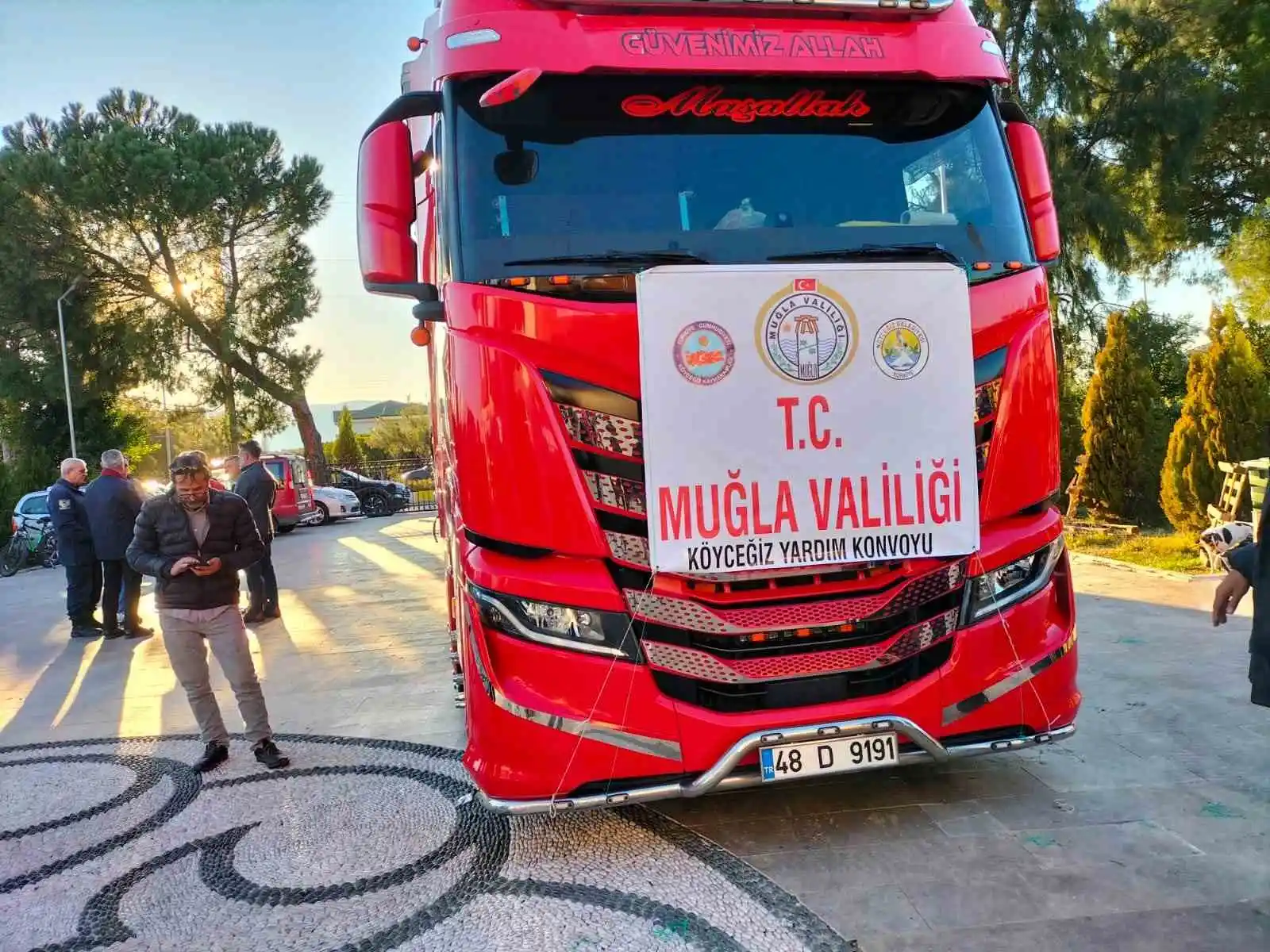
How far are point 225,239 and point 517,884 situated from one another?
2847cm

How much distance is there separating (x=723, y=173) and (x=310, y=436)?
3051cm

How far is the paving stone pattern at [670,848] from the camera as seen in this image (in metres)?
2.96

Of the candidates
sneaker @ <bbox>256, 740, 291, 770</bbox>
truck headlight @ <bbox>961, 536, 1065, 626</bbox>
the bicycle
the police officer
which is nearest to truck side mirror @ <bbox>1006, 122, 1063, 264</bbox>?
truck headlight @ <bbox>961, 536, 1065, 626</bbox>

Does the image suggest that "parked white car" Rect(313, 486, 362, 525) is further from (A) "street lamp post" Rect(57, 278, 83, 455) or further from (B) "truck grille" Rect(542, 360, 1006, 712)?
(B) "truck grille" Rect(542, 360, 1006, 712)

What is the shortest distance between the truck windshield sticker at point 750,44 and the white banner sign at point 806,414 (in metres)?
0.85

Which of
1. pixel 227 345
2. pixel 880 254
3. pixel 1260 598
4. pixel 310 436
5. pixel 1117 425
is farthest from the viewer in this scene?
pixel 310 436

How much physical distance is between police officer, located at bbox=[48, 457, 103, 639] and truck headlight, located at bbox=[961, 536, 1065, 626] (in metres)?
8.47

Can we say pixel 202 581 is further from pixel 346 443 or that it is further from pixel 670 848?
pixel 346 443

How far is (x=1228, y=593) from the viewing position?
2928 mm

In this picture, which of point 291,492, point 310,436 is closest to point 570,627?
point 291,492

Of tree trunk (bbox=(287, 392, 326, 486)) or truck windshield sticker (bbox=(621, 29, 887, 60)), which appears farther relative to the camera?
tree trunk (bbox=(287, 392, 326, 486))

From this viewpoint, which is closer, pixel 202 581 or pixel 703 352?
pixel 703 352

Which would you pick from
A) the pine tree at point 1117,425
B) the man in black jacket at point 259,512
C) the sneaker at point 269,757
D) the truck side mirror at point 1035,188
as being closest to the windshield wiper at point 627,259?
the truck side mirror at point 1035,188

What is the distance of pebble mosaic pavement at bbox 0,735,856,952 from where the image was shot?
3.00 m
